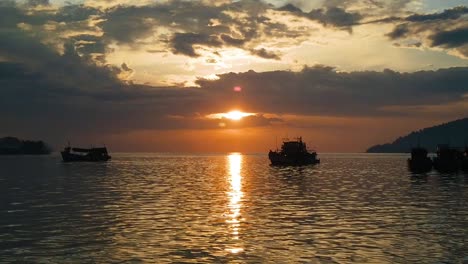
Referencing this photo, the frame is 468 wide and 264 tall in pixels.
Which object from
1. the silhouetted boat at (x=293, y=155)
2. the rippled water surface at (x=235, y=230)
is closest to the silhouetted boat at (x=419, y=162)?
the silhouetted boat at (x=293, y=155)

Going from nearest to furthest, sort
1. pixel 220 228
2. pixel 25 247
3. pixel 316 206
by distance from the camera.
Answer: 1. pixel 25 247
2. pixel 220 228
3. pixel 316 206

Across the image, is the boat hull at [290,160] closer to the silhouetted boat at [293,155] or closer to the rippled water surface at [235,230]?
the silhouetted boat at [293,155]

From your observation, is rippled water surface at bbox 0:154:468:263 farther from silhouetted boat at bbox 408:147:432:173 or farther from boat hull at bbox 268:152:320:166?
boat hull at bbox 268:152:320:166

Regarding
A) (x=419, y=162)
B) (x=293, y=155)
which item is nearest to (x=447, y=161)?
(x=419, y=162)

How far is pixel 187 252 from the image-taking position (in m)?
25.6

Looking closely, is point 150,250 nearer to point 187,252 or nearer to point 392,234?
point 187,252

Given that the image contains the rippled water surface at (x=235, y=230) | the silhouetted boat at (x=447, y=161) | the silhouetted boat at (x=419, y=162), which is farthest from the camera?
the silhouetted boat at (x=419, y=162)

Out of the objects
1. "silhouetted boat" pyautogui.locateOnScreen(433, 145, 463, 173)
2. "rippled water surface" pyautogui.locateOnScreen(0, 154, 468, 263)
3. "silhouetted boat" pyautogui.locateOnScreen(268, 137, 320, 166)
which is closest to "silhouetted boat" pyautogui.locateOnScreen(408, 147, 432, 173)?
"silhouetted boat" pyautogui.locateOnScreen(433, 145, 463, 173)

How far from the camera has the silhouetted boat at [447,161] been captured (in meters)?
119

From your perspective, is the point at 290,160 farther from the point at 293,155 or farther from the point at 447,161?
the point at 447,161

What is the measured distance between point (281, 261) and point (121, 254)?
832 cm

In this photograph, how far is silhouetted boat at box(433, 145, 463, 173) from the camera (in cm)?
11925

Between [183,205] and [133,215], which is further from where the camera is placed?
[183,205]

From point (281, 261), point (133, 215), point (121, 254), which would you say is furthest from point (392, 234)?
point (133, 215)
